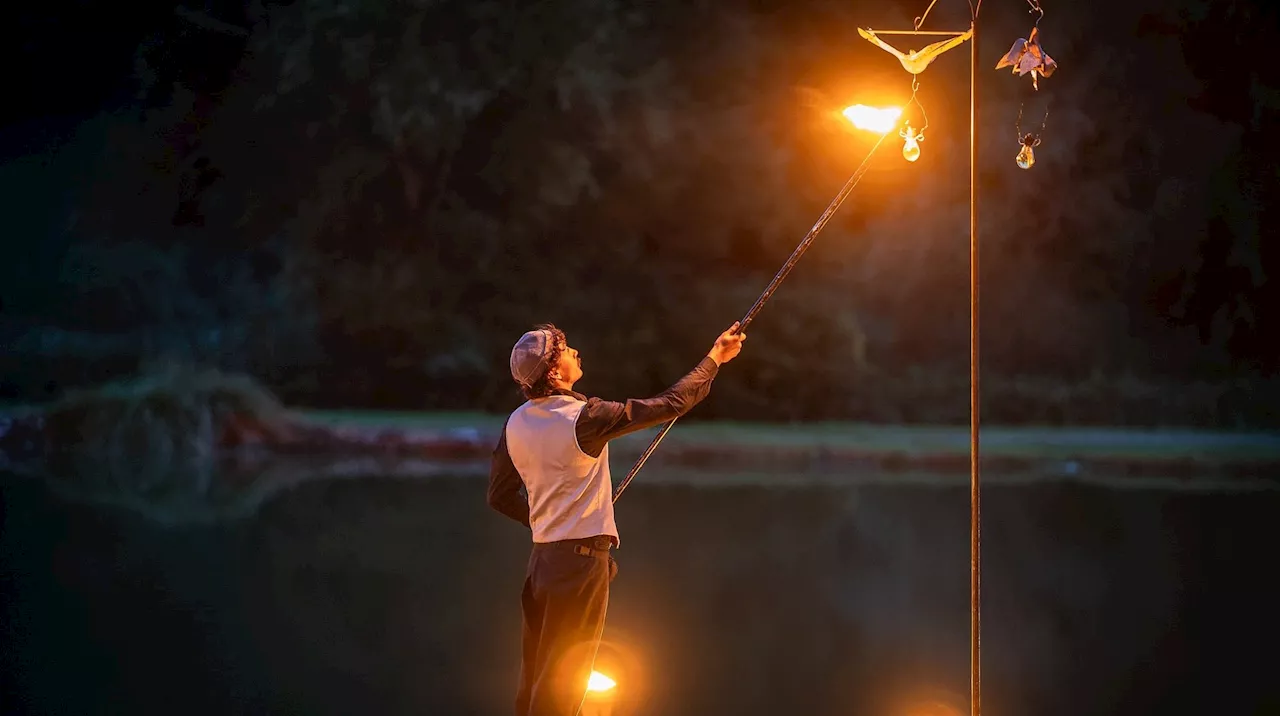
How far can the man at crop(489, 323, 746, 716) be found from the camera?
2.03m

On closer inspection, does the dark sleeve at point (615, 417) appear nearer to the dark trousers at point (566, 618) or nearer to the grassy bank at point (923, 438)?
the dark trousers at point (566, 618)

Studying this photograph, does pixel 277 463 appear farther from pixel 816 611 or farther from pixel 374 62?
pixel 816 611

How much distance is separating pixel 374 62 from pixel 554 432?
1130cm

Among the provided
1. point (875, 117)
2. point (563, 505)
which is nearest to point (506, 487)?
point (563, 505)

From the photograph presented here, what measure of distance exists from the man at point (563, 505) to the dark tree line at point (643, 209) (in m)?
9.17

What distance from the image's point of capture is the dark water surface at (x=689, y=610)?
300cm

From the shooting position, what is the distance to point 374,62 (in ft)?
39.9

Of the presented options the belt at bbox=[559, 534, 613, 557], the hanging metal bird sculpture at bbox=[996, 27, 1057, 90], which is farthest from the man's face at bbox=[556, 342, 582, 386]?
the hanging metal bird sculpture at bbox=[996, 27, 1057, 90]

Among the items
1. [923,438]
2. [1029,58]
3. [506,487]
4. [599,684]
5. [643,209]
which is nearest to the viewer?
[1029,58]

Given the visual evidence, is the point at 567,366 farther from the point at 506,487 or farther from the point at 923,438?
the point at 923,438

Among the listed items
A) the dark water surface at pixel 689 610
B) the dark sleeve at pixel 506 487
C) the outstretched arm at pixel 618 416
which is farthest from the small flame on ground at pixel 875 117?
the dark water surface at pixel 689 610

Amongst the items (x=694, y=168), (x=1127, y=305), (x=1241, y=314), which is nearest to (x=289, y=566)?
(x=694, y=168)

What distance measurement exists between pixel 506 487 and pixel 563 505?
236mm

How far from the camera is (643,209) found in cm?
1195
